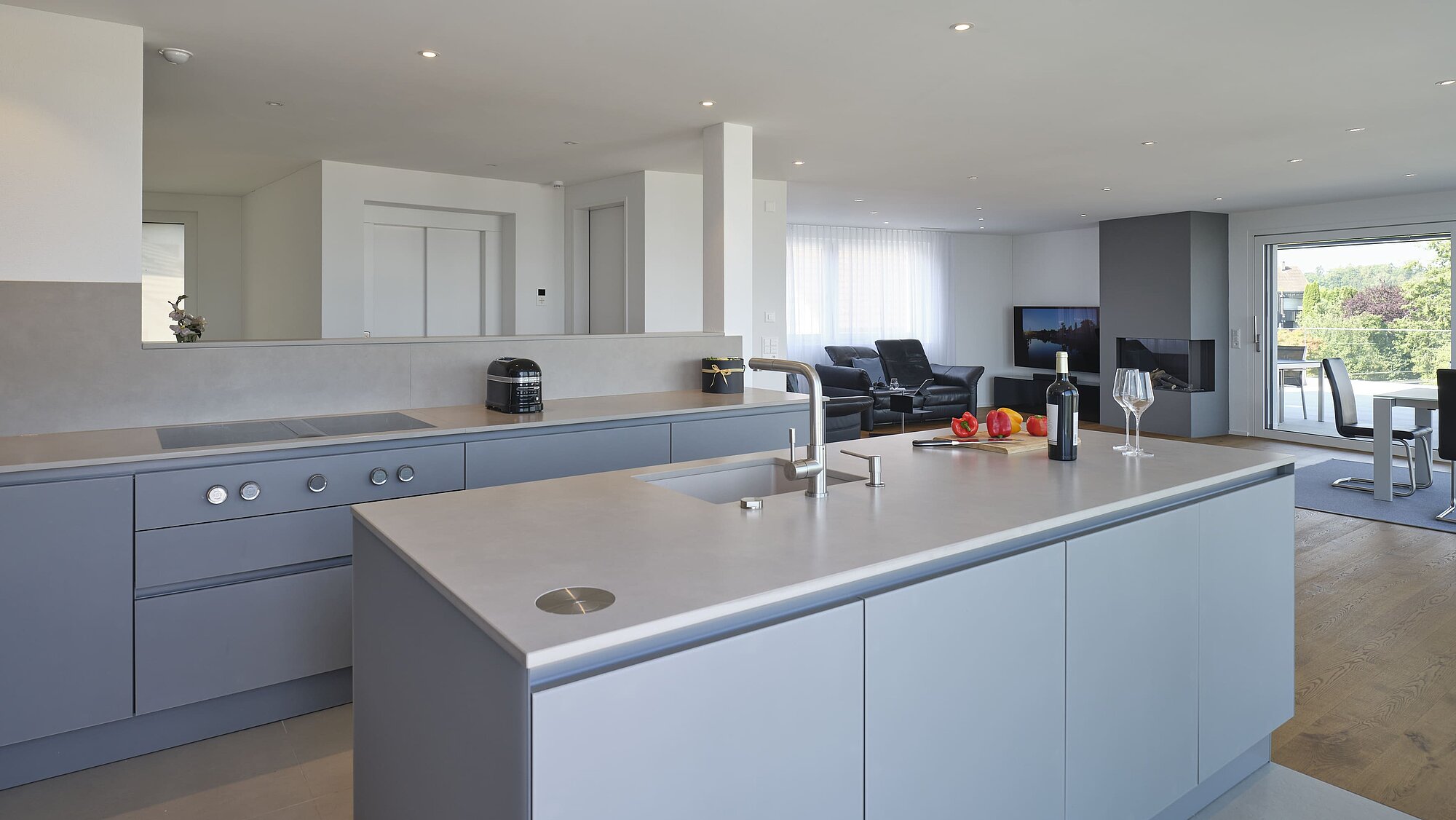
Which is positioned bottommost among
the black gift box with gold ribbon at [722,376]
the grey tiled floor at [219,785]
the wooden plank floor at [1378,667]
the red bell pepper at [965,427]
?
the grey tiled floor at [219,785]

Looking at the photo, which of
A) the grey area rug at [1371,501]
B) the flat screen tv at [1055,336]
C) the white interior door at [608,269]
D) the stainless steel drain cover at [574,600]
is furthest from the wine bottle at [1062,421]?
the flat screen tv at [1055,336]

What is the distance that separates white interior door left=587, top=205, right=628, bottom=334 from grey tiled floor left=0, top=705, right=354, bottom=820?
4.27 meters

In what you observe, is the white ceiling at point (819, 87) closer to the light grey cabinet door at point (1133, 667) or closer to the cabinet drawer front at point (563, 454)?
the cabinet drawer front at point (563, 454)

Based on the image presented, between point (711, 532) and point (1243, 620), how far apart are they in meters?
1.53

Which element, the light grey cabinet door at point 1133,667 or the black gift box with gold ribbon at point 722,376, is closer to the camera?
the light grey cabinet door at point 1133,667

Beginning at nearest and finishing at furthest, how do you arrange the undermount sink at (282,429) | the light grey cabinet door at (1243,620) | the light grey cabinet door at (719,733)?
1. the light grey cabinet door at (719,733)
2. the light grey cabinet door at (1243,620)
3. the undermount sink at (282,429)

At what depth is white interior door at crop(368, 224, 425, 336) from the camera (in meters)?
6.48

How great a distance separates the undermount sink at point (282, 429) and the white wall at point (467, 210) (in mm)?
2522

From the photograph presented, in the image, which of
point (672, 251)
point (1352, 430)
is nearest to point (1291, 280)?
point (1352, 430)

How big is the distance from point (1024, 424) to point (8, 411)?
345 cm

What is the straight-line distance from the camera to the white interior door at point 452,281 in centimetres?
676

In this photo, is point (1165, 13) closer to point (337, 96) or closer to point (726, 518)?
point (726, 518)

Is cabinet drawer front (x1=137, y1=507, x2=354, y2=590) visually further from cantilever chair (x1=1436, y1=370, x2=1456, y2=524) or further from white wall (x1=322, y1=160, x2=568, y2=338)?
cantilever chair (x1=1436, y1=370, x2=1456, y2=524)

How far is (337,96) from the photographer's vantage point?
4.23 meters
